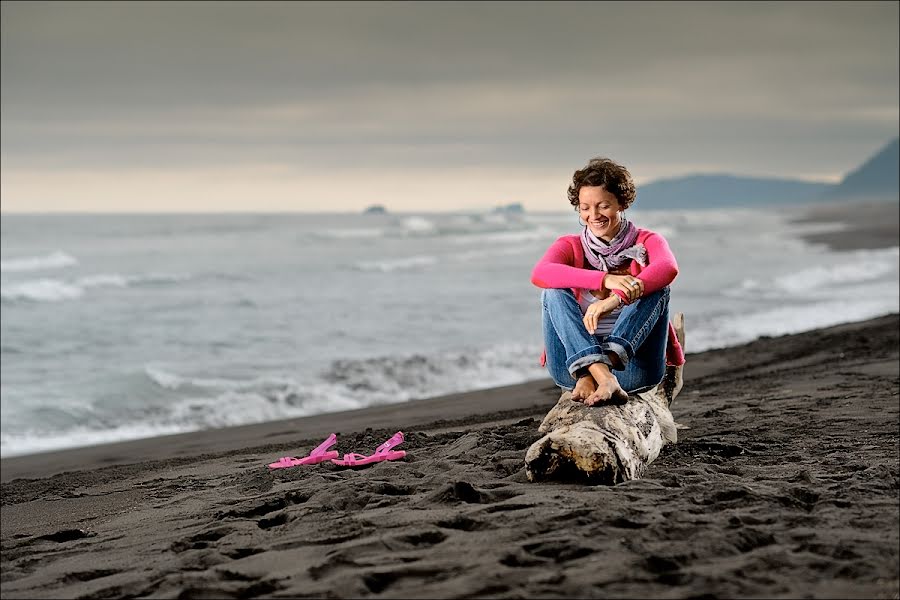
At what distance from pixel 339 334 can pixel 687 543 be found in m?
14.4

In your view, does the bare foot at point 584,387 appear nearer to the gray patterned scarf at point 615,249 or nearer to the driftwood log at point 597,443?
the driftwood log at point 597,443

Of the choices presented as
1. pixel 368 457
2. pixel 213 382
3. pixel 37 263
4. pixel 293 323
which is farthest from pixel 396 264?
pixel 368 457

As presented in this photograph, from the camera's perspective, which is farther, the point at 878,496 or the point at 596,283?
the point at 596,283

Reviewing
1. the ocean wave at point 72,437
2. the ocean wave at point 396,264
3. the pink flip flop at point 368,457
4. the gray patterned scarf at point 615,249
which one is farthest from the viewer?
the ocean wave at point 396,264

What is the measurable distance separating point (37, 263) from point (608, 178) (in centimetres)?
3161

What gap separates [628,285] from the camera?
471cm

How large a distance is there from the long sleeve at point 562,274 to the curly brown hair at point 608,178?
14.2 inches

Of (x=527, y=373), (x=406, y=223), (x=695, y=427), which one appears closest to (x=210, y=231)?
(x=406, y=223)

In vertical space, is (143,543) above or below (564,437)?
below

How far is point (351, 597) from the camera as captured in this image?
299cm

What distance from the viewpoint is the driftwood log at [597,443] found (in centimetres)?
431

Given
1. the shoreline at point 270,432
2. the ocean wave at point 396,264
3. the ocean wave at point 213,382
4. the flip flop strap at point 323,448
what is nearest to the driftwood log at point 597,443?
the flip flop strap at point 323,448

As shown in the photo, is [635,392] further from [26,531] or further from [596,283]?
[26,531]

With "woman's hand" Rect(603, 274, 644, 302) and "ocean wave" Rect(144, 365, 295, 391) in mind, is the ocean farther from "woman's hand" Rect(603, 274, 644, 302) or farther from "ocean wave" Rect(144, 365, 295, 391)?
"woman's hand" Rect(603, 274, 644, 302)
